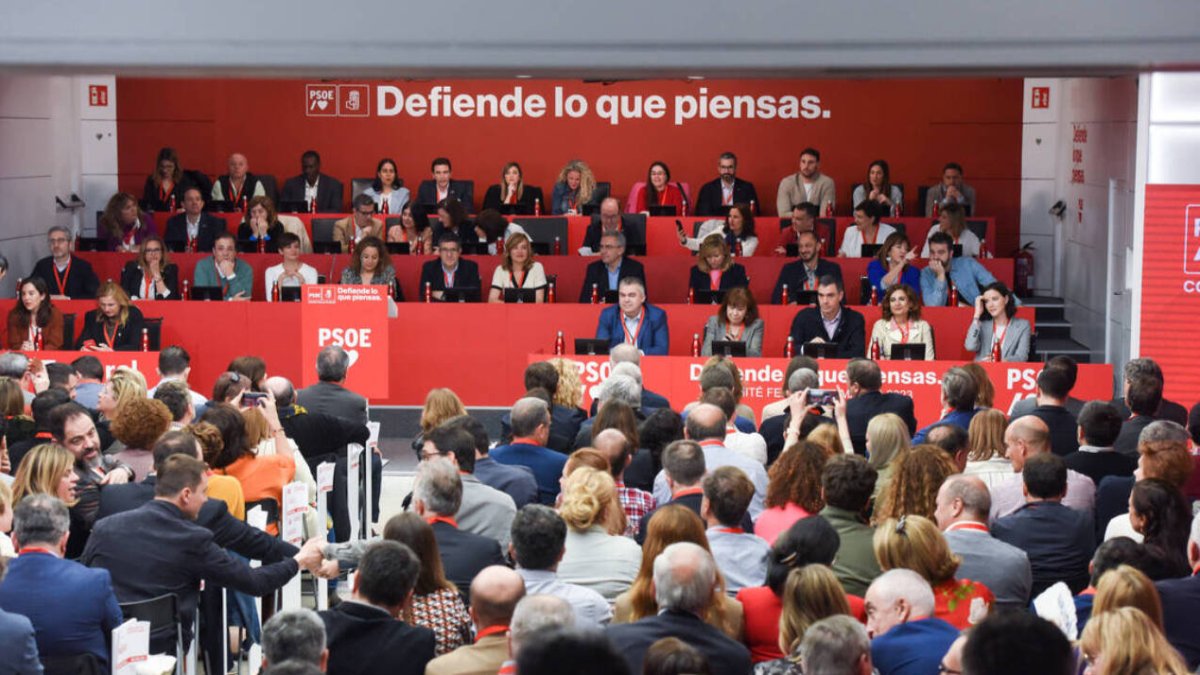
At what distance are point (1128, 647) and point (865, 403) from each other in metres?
4.86

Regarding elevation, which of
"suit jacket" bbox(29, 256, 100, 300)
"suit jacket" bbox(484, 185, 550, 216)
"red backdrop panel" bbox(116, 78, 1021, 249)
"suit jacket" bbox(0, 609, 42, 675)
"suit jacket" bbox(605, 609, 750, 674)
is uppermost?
"red backdrop panel" bbox(116, 78, 1021, 249)

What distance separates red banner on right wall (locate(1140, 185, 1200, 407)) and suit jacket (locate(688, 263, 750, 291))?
3576mm

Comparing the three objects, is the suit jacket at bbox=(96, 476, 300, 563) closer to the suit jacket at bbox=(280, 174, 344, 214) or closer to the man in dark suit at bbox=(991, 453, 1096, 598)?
the man in dark suit at bbox=(991, 453, 1096, 598)

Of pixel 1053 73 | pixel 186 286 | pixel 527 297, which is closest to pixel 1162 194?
pixel 1053 73

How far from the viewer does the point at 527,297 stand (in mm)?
13125

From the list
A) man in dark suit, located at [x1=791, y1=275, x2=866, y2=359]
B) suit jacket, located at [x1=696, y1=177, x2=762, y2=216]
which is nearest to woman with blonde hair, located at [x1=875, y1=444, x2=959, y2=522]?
man in dark suit, located at [x1=791, y1=275, x2=866, y2=359]

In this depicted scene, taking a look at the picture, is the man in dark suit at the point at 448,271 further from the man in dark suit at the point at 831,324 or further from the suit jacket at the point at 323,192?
the suit jacket at the point at 323,192

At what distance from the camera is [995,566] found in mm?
5684

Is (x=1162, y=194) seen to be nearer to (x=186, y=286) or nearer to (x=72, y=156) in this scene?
(x=186, y=286)

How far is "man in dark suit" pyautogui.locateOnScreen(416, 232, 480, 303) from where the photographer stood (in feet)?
44.8

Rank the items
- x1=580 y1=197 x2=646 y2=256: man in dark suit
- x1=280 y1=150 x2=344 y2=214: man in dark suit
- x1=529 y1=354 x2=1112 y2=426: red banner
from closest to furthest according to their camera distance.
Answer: x1=529 y1=354 x2=1112 y2=426: red banner → x1=580 y1=197 x2=646 y2=256: man in dark suit → x1=280 y1=150 x2=344 y2=214: man in dark suit

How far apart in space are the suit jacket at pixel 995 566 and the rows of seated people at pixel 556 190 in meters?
10.5

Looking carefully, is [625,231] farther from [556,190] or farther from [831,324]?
[831,324]

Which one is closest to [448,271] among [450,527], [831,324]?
[831,324]
